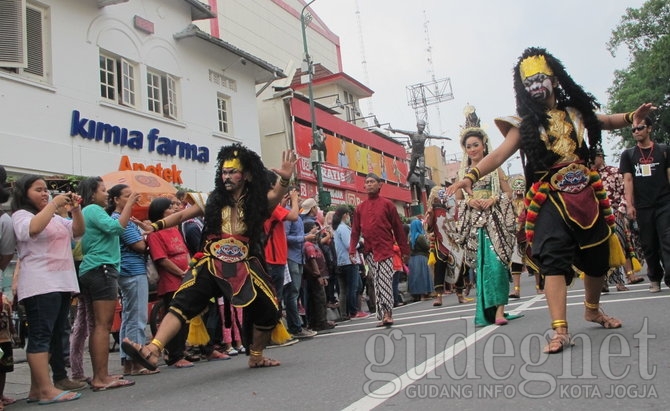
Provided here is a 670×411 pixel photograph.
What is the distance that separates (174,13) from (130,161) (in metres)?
5.23

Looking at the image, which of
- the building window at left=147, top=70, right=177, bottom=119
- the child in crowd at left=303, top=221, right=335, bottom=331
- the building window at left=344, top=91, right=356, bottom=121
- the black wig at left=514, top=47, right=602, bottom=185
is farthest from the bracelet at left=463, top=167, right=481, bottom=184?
the building window at left=344, top=91, right=356, bottom=121

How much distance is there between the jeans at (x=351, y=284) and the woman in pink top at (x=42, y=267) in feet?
18.5

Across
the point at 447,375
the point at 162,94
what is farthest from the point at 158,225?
the point at 162,94

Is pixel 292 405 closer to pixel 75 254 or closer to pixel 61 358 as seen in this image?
pixel 61 358

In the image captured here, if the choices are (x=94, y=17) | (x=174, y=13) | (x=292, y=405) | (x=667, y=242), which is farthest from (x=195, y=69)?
(x=292, y=405)

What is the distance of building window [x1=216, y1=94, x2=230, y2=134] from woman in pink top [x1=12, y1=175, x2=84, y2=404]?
15214mm

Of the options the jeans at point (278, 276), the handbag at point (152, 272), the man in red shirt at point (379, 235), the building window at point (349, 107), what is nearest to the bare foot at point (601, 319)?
the man in red shirt at point (379, 235)

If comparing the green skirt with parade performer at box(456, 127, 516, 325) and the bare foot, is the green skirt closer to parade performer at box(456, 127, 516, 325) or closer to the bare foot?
parade performer at box(456, 127, 516, 325)

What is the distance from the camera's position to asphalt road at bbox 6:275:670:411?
3.41m

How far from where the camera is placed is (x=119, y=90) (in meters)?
15.9

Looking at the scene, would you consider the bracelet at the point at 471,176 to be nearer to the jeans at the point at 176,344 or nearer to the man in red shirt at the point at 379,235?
the jeans at the point at 176,344

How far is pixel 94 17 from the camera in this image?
15.1 metres

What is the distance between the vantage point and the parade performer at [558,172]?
4559mm

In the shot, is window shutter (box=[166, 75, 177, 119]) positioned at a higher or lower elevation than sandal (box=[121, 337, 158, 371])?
higher
